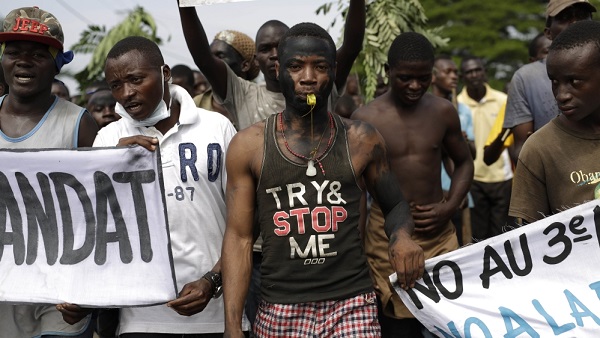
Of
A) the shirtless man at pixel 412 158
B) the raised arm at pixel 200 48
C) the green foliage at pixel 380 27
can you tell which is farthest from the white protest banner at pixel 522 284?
the green foliage at pixel 380 27

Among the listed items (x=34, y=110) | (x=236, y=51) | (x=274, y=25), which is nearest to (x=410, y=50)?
(x=274, y=25)

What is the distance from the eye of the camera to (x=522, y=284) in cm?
484

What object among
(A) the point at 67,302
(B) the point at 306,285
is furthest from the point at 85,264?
(B) the point at 306,285

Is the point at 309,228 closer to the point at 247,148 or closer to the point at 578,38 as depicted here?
the point at 247,148

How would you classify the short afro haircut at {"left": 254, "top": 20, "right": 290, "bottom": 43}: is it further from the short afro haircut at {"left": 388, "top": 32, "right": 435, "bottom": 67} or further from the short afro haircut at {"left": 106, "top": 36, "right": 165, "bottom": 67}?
the short afro haircut at {"left": 106, "top": 36, "right": 165, "bottom": 67}

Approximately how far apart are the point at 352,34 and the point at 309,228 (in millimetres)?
1709

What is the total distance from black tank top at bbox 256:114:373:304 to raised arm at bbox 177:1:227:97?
128 cm

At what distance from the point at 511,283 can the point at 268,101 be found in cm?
207

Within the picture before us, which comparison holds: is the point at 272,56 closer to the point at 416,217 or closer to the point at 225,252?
the point at 416,217

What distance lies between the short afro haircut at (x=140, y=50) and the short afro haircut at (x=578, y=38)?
202cm

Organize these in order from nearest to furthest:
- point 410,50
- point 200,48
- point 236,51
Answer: point 200,48
point 410,50
point 236,51

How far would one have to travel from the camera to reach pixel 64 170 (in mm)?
5125

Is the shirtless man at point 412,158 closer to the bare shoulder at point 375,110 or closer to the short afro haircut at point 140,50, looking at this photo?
the bare shoulder at point 375,110

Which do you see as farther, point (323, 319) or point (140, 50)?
point (140, 50)
